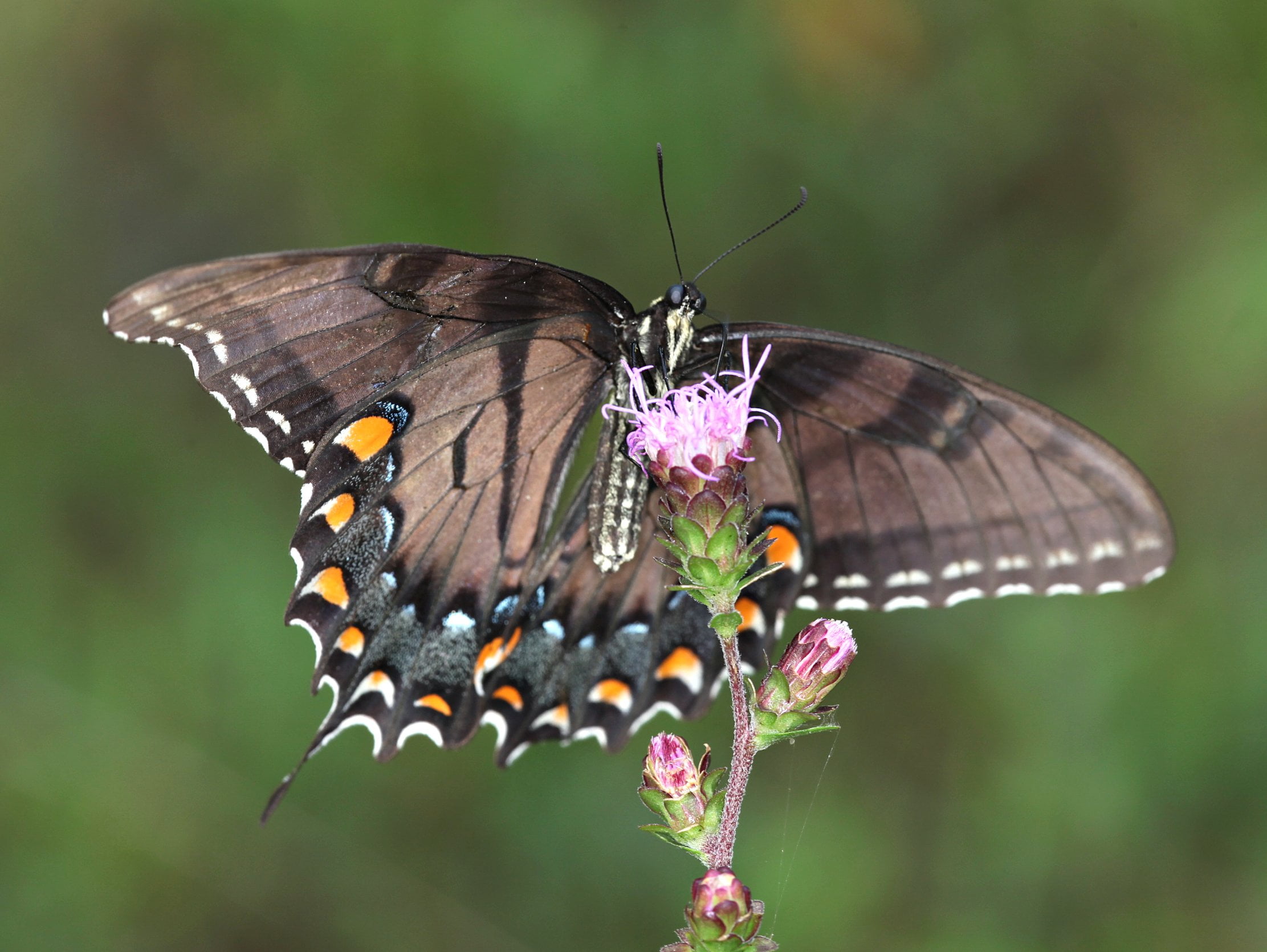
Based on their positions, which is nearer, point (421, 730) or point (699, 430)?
point (699, 430)

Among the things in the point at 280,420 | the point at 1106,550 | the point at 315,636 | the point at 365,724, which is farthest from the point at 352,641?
the point at 1106,550

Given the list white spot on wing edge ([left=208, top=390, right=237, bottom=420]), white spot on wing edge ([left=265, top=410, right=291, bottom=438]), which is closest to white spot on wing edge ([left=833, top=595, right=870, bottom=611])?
white spot on wing edge ([left=265, top=410, right=291, bottom=438])

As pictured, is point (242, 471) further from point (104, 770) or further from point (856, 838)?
point (856, 838)

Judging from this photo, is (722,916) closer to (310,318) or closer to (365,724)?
(365,724)

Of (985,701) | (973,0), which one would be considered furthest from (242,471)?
(973,0)

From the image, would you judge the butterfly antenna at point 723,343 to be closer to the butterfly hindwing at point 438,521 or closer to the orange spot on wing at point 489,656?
the butterfly hindwing at point 438,521

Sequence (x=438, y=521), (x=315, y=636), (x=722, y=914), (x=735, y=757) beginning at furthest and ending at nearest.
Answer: (x=438, y=521), (x=315, y=636), (x=735, y=757), (x=722, y=914)
